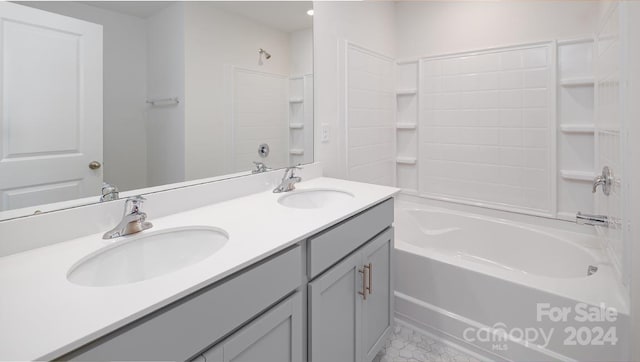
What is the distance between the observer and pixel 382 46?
2.79m

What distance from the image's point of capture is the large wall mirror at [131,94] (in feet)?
3.17

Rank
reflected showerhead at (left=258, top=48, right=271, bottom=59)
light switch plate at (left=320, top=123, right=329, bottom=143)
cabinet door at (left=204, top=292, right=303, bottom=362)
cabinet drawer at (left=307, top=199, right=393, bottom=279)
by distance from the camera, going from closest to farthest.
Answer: cabinet door at (left=204, top=292, right=303, bottom=362) → cabinet drawer at (left=307, top=199, right=393, bottom=279) → reflected showerhead at (left=258, top=48, right=271, bottom=59) → light switch plate at (left=320, top=123, right=329, bottom=143)

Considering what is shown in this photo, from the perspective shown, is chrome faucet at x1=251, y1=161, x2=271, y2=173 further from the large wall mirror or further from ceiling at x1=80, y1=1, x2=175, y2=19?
ceiling at x1=80, y1=1, x2=175, y2=19

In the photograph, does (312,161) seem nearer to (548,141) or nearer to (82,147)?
(82,147)

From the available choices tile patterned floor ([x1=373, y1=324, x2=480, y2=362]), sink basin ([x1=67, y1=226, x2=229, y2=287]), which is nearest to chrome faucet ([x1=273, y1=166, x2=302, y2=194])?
sink basin ([x1=67, y1=226, x2=229, y2=287])

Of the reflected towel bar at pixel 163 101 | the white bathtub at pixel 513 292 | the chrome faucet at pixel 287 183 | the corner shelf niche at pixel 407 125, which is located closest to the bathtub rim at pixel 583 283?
the white bathtub at pixel 513 292

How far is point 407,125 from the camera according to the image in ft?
9.68

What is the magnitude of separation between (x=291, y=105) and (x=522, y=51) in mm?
1735

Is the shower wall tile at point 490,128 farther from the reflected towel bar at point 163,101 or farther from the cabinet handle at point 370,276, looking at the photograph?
the reflected towel bar at point 163,101

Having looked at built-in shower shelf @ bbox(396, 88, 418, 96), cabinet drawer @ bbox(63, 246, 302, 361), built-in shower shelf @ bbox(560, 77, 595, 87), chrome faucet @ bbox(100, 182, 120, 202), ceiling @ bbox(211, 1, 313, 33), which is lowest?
cabinet drawer @ bbox(63, 246, 302, 361)

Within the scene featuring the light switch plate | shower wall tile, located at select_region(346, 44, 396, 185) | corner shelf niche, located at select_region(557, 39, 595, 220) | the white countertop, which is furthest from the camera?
shower wall tile, located at select_region(346, 44, 396, 185)

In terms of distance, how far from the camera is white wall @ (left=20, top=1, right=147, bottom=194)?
114 centimetres

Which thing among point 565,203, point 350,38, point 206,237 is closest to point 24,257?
point 206,237

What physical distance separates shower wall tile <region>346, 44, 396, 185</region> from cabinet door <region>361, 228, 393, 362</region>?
895 millimetres
